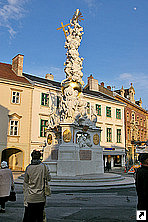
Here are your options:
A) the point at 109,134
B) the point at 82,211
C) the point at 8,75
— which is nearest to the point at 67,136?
the point at 82,211

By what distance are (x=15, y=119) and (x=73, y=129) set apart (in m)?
13.1

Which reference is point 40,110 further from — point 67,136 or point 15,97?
point 67,136

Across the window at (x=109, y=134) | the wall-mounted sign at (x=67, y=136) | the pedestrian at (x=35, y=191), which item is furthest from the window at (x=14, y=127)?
the pedestrian at (x=35, y=191)

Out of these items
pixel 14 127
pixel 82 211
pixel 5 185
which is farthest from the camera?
pixel 14 127

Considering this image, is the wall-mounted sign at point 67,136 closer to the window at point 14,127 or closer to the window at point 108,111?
the window at point 14,127

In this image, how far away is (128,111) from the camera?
42.3m

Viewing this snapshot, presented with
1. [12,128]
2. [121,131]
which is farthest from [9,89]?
[121,131]

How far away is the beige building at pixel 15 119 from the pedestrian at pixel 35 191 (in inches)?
885

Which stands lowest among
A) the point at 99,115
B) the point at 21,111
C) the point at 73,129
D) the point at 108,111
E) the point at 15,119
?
the point at 73,129

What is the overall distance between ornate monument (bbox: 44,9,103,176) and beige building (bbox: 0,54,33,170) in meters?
10.1

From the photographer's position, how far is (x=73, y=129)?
15.9 meters

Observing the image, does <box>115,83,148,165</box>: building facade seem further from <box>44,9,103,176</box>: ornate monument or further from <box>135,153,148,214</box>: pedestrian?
<box>135,153,148,214</box>: pedestrian

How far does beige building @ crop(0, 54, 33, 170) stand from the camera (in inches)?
1037

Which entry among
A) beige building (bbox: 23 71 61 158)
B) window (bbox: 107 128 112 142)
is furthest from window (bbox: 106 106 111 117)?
beige building (bbox: 23 71 61 158)
